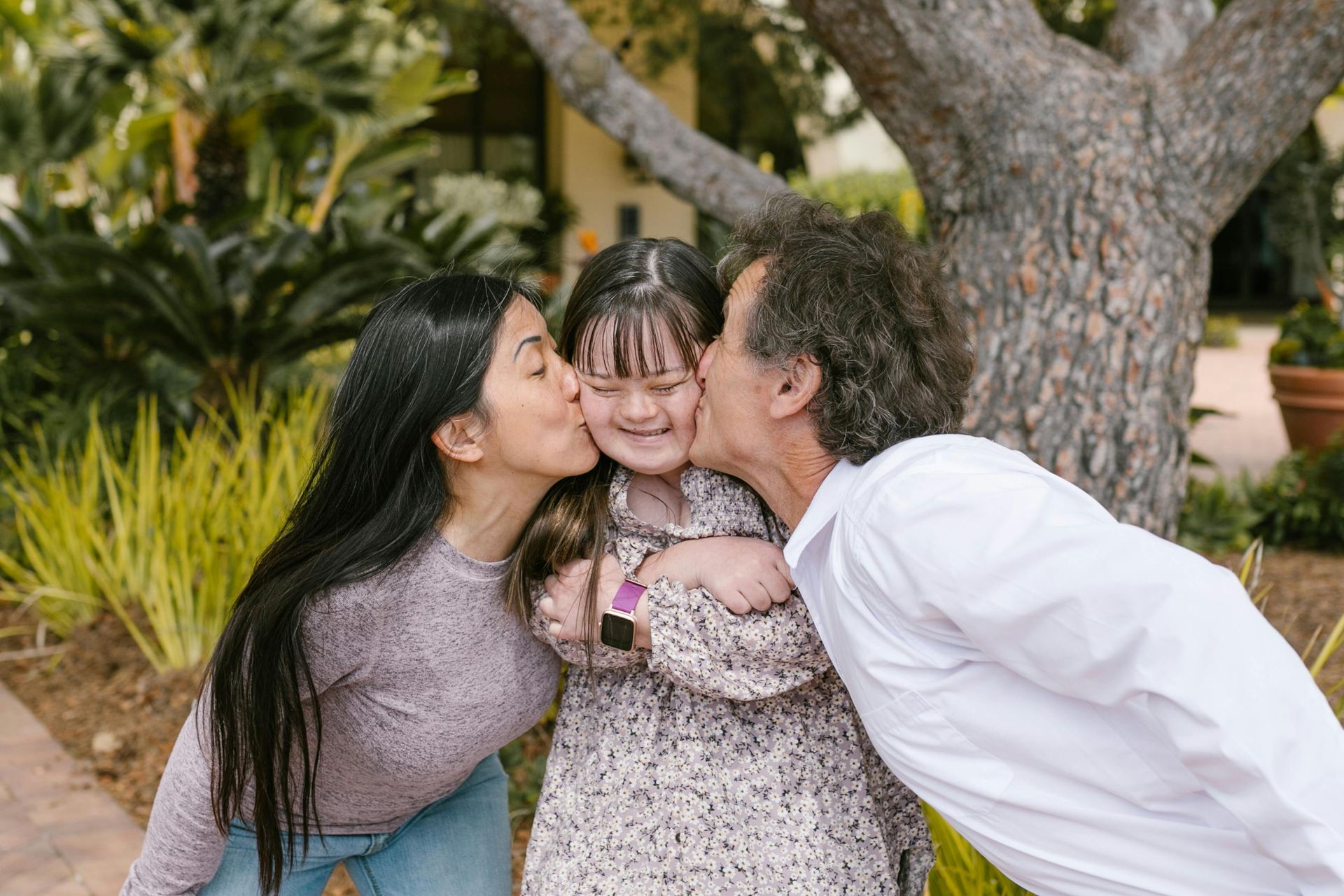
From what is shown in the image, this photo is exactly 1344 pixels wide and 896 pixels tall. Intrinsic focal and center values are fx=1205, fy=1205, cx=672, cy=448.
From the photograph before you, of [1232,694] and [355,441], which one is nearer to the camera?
[1232,694]

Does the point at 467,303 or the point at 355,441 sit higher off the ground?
the point at 467,303

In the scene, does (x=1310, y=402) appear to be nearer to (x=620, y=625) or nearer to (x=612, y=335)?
(x=612, y=335)

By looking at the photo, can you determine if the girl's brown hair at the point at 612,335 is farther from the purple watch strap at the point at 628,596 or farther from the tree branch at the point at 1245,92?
the tree branch at the point at 1245,92

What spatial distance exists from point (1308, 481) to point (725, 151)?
12.9 feet

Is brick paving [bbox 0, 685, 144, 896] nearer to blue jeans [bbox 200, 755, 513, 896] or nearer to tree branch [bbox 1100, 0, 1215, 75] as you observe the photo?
blue jeans [bbox 200, 755, 513, 896]

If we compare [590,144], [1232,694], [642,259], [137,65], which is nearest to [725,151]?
[642,259]

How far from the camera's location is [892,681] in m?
1.56

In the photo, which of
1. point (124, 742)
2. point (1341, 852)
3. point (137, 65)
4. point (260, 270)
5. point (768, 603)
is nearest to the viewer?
point (1341, 852)

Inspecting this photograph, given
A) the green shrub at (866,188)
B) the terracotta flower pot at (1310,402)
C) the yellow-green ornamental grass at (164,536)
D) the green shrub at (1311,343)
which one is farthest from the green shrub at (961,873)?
the green shrub at (866,188)

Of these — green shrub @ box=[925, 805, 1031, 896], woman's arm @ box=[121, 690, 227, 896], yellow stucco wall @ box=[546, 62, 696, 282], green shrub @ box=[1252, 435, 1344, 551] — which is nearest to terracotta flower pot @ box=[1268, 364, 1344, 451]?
green shrub @ box=[1252, 435, 1344, 551]

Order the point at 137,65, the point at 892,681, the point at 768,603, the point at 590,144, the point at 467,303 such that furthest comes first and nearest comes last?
the point at 590,144 < the point at 137,65 < the point at 467,303 < the point at 768,603 < the point at 892,681

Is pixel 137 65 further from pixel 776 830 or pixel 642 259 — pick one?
pixel 776 830

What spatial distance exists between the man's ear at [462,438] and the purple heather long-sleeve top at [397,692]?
16 centimetres

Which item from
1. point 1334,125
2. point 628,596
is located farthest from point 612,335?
point 1334,125
